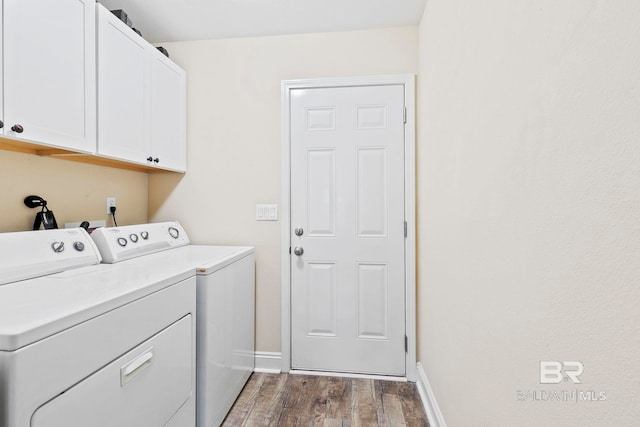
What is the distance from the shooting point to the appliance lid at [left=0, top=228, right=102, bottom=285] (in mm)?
→ 1181

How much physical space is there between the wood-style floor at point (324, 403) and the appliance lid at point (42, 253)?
1148mm

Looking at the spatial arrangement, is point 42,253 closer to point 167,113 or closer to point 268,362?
point 167,113

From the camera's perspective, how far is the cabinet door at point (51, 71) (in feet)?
3.79

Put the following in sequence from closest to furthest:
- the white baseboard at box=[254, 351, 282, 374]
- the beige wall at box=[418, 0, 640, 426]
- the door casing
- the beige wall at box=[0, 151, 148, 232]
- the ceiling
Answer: the beige wall at box=[418, 0, 640, 426], the beige wall at box=[0, 151, 148, 232], the ceiling, the door casing, the white baseboard at box=[254, 351, 282, 374]

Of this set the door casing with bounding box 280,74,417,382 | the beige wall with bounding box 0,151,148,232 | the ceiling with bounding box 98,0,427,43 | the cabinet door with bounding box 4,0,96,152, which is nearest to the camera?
the cabinet door with bounding box 4,0,96,152

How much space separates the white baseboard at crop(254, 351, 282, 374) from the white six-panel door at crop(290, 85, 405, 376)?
0.36ft

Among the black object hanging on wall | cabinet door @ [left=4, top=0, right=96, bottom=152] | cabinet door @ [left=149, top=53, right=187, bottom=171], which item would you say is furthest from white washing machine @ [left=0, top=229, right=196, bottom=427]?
cabinet door @ [left=149, top=53, right=187, bottom=171]

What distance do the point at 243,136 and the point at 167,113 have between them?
52 centimetres

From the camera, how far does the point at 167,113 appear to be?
7.04 ft

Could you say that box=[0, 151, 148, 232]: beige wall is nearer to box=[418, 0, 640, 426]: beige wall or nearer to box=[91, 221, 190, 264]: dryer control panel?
box=[91, 221, 190, 264]: dryer control panel

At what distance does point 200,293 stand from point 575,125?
5.01 ft

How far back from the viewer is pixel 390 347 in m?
2.21

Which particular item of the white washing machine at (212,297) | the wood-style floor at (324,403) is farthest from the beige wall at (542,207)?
the white washing machine at (212,297)

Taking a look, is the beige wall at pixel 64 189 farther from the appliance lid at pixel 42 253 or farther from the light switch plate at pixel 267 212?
the light switch plate at pixel 267 212
